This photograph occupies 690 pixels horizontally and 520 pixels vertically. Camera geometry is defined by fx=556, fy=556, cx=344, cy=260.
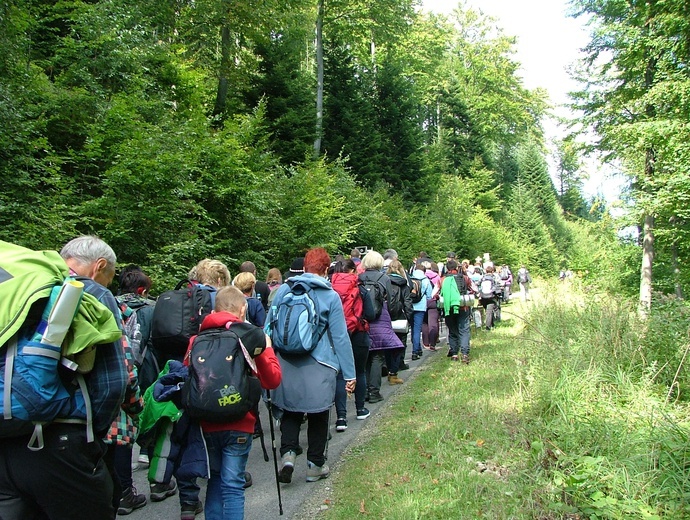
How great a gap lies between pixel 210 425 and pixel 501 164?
61317 millimetres

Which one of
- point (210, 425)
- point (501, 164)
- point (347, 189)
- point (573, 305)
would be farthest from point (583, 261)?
point (501, 164)

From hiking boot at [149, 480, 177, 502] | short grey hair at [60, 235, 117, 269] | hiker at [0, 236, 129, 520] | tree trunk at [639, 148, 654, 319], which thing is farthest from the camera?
tree trunk at [639, 148, 654, 319]

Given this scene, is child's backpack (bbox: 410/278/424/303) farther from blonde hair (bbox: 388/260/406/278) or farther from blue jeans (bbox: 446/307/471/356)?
blonde hair (bbox: 388/260/406/278)

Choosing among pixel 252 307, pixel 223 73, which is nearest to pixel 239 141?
pixel 223 73

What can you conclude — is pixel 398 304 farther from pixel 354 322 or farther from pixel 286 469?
pixel 286 469

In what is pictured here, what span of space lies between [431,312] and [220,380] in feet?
29.8

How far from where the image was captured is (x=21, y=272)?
2.33 meters

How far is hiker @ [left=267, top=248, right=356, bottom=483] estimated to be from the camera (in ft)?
17.0

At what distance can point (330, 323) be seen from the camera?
5391mm

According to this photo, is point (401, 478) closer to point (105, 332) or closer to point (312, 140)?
point (105, 332)

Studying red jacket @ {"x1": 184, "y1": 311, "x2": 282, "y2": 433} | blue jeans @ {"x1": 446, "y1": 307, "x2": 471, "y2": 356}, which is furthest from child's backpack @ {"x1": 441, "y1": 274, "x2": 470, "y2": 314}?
red jacket @ {"x1": 184, "y1": 311, "x2": 282, "y2": 433}

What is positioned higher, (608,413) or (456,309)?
(456,309)

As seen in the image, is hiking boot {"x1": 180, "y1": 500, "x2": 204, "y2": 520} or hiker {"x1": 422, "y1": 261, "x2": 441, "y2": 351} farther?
hiker {"x1": 422, "y1": 261, "x2": 441, "y2": 351}

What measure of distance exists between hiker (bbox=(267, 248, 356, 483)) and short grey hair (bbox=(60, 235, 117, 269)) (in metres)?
2.29
